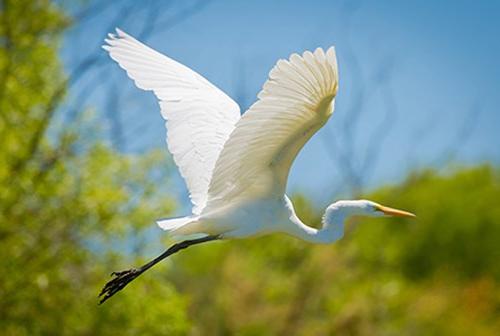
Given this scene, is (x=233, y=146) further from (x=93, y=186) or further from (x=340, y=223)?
(x=93, y=186)

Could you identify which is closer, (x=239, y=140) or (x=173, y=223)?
(x=239, y=140)

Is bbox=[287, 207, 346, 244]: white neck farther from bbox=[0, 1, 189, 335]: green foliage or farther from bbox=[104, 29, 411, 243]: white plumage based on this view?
bbox=[0, 1, 189, 335]: green foliage

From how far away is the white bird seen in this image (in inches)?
204

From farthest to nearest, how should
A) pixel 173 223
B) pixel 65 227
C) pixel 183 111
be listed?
pixel 65 227
pixel 183 111
pixel 173 223

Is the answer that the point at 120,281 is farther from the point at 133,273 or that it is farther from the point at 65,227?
the point at 65,227

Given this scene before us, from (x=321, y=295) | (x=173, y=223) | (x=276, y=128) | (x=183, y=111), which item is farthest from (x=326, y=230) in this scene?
(x=321, y=295)

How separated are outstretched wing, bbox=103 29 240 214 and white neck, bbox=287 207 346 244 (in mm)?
606

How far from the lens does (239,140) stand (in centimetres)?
545

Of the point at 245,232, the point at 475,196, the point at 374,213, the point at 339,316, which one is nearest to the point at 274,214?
the point at 245,232

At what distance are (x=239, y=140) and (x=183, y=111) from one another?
133 centimetres

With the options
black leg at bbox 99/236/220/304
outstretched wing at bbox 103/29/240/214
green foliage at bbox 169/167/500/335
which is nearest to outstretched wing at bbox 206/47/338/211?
black leg at bbox 99/236/220/304

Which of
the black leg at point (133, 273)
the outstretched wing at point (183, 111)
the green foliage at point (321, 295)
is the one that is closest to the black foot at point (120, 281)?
the black leg at point (133, 273)

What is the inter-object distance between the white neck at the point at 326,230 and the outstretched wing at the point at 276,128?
0.27 m

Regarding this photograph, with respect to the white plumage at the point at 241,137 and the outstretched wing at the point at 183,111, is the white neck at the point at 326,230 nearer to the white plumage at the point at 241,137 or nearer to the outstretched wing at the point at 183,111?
the white plumage at the point at 241,137
